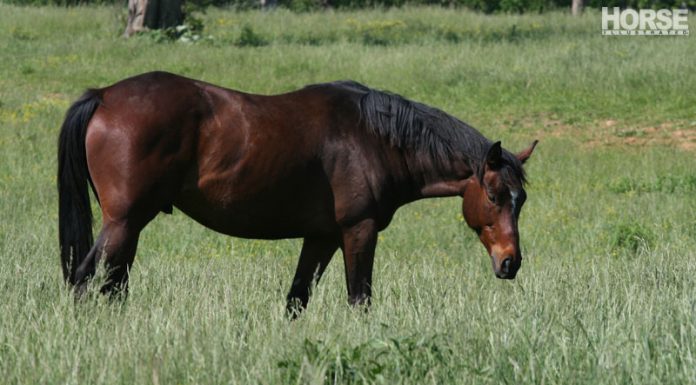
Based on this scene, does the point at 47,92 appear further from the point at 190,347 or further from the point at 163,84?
the point at 190,347

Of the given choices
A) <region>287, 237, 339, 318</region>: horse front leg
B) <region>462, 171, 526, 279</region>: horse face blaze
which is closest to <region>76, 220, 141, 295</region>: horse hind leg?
<region>287, 237, 339, 318</region>: horse front leg

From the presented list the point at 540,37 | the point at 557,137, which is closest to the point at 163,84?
the point at 557,137

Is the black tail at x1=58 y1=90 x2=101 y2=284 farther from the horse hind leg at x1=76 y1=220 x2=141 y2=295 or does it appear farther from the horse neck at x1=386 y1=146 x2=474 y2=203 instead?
the horse neck at x1=386 y1=146 x2=474 y2=203

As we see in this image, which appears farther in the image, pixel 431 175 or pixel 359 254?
pixel 431 175

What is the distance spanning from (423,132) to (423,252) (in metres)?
3.41

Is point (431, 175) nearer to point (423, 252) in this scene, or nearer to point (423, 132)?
point (423, 132)

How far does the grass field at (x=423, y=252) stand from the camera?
17.7 feet

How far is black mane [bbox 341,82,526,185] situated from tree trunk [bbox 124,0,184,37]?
19.3 meters

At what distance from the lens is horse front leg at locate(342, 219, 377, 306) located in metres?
7.36

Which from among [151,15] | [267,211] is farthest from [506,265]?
[151,15]

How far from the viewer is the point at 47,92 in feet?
67.5

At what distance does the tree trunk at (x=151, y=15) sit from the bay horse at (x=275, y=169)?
62.7 ft

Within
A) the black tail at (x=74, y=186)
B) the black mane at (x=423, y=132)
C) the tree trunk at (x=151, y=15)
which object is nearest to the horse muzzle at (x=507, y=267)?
the black mane at (x=423, y=132)

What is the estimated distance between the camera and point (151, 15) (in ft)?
86.3
